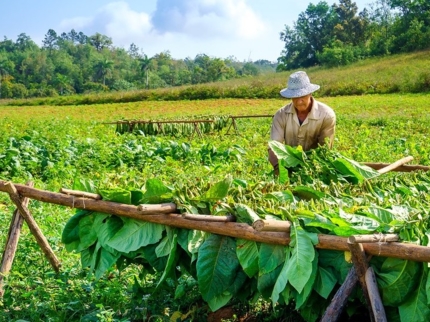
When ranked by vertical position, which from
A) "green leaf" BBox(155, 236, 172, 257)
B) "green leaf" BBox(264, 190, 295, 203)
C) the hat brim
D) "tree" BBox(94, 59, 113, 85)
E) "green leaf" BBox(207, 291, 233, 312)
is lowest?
"green leaf" BBox(207, 291, 233, 312)

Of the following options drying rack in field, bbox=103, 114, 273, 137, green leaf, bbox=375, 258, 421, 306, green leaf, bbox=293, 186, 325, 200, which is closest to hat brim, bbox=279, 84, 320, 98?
green leaf, bbox=293, 186, 325, 200

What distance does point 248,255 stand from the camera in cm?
340

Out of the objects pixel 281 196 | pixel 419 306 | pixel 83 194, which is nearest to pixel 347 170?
pixel 281 196

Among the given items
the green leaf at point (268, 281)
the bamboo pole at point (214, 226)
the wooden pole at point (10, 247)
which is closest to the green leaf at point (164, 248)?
the bamboo pole at point (214, 226)

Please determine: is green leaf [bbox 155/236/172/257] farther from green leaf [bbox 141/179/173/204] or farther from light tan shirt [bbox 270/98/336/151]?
light tan shirt [bbox 270/98/336/151]

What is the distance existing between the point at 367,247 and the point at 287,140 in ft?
10.0

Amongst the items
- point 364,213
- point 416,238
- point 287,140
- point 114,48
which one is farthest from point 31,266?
point 114,48

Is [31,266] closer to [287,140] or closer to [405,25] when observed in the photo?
[287,140]

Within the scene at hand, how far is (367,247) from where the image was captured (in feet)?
9.62

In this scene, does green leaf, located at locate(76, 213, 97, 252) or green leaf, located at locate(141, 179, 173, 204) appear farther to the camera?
green leaf, located at locate(76, 213, 97, 252)

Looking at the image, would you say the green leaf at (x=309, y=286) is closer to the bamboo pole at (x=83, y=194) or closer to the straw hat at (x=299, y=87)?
the bamboo pole at (x=83, y=194)

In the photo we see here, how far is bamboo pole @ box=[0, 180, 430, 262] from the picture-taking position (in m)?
2.85

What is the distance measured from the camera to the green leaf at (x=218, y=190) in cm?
357

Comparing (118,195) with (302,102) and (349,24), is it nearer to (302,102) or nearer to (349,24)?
(302,102)
